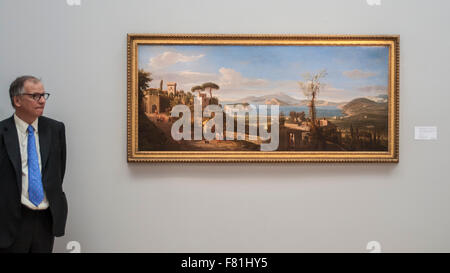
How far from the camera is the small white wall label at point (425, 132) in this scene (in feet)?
9.80

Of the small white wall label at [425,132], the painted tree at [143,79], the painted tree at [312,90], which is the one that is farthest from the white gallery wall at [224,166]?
the painted tree at [312,90]

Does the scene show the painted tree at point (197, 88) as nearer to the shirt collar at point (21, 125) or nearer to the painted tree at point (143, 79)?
the painted tree at point (143, 79)

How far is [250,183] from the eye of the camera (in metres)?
2.98

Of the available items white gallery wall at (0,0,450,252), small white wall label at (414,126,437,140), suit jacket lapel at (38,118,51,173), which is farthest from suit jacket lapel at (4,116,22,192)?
small white wall label at (414,126,437,140)

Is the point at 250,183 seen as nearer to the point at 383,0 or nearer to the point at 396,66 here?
the point at 396,66

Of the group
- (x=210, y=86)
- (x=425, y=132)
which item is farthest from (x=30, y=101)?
(x=425, y=132)

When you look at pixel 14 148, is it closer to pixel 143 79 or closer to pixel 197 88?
pixel 143 79

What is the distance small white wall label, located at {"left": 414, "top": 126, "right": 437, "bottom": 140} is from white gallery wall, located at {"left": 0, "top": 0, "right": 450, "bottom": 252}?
0.12 ft

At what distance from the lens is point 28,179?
7.84 feet

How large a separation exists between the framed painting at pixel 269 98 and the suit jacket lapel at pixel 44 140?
683 mm

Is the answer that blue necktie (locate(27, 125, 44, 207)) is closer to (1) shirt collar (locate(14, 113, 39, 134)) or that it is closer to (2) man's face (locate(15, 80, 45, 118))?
(1) shirt collar (locate(14, 113, 39, 134))

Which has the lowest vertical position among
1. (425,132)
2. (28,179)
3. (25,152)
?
(28,179)

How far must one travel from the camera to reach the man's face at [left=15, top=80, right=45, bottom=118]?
243 cm

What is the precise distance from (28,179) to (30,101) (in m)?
0.53
